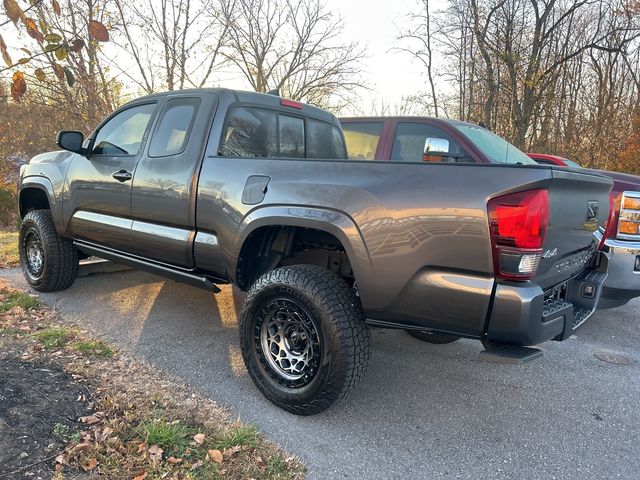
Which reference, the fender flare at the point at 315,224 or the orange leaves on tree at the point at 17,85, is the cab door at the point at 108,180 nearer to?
the orange leaves on tree at the point at 17,85

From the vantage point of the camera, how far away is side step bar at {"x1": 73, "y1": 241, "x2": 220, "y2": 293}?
334 centimetres

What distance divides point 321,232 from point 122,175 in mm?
1908

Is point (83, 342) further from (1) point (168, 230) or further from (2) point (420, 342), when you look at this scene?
(2) point (420, 342)

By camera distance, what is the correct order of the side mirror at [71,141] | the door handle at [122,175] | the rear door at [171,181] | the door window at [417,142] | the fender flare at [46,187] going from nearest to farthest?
the rear door at [171,181], the door handle at [122,175], the side mirror at [71,141], the fender flare at [46,187], the door window at [417,142]

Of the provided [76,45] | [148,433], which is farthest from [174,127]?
[148,433]

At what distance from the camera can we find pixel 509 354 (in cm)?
224

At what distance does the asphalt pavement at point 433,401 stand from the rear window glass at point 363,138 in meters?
2.54

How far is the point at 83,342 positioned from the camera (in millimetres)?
3537

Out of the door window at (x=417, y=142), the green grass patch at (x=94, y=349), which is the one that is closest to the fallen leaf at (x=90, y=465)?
the green grass patch at (x=94, y=349)

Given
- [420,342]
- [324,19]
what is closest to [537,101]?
[324,19]

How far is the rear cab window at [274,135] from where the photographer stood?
11.1ft

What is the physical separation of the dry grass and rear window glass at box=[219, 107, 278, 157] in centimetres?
166

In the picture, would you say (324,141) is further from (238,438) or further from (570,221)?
(238,438)

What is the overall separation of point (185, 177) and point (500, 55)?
1411cm
